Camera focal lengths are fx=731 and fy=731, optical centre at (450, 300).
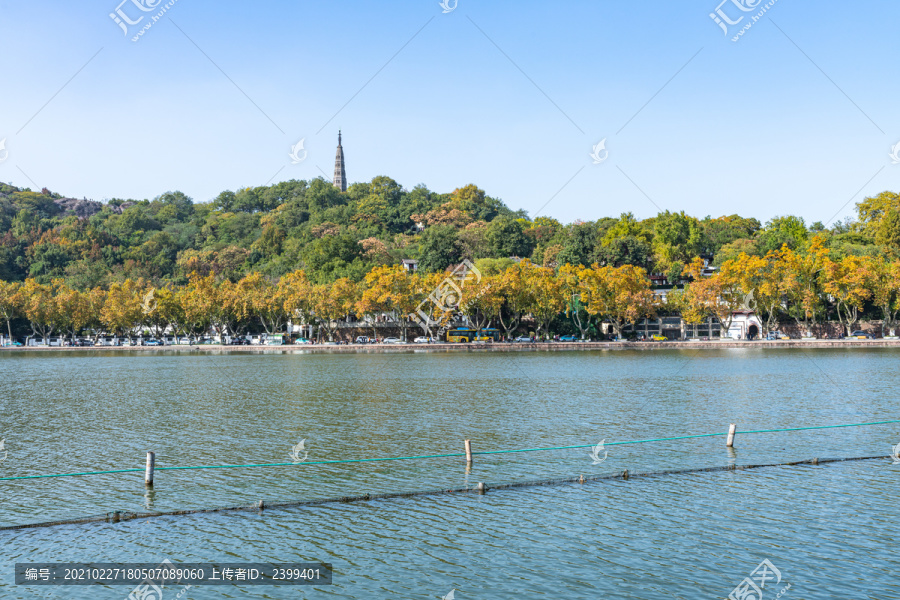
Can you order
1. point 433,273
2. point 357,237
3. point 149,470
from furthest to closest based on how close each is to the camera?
point 357,237
point 433,273
point 149,470

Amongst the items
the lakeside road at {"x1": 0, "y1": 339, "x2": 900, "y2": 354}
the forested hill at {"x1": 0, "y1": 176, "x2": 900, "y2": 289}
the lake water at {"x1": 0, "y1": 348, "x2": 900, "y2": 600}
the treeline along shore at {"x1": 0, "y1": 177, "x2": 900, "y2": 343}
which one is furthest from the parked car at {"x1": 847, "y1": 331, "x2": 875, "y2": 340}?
the lake water at {"x1": 0, "y1": 348, "x2": 900, "y2": 600}

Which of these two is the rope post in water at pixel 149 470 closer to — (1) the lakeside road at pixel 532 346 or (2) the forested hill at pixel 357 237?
(1) the lakeside road at pixel 532 346

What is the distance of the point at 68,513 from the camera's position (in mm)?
16344

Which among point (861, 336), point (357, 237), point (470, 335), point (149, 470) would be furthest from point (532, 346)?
point (149, 470)

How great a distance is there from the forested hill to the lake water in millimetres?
75817

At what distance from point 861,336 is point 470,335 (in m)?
47.1

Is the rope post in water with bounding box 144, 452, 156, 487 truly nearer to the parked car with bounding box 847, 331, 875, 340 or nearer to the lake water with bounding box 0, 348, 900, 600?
the lake water with bounding box 0, 348, 900, 600

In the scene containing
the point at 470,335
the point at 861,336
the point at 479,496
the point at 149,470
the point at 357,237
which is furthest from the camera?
the point at 357,237

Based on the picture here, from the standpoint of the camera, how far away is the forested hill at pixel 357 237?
375 feet

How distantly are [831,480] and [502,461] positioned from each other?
8.74m

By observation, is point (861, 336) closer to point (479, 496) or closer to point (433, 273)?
point (433, 273)

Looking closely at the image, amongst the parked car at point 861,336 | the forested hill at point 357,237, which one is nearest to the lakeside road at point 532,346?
the parked car at point 861,336

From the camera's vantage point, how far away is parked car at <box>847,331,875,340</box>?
8459 cm

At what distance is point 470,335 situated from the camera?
95.3 m
